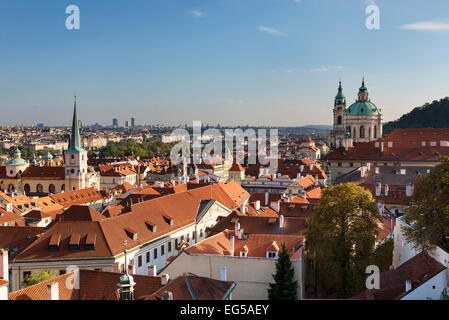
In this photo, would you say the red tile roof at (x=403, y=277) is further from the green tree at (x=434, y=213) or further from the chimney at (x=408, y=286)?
the green tree at (x=434, y=213)

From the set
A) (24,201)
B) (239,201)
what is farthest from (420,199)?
(24,201)

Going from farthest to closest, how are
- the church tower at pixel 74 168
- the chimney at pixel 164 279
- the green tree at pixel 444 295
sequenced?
the church tower at pixel 74 168 < the chimney at pixel 164 279 < the green tree at pixel 444 295

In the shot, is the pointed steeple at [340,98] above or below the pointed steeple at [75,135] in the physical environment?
above

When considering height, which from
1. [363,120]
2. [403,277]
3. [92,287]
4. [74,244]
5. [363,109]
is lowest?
[92,287]

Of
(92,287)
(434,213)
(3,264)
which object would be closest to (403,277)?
(434,213)

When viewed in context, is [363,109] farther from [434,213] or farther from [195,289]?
[195,289]

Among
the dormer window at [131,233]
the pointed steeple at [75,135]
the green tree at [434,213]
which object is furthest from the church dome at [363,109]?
the green tree at [434,213]
